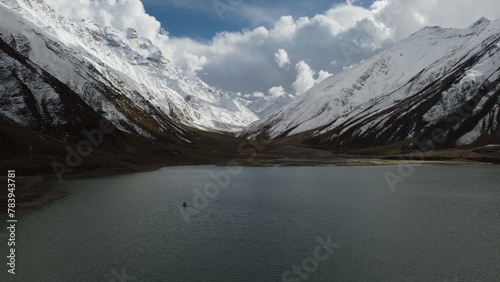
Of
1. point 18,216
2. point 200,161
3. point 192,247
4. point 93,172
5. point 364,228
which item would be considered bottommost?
point 364,228

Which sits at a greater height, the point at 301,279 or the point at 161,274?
the point at 161,274

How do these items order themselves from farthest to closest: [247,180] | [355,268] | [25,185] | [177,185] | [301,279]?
[247,180] < [177,185] < [25,185] < [355,268] < [301,279]

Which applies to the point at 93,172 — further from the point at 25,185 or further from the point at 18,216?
the point at 18,216

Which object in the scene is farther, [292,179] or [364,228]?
[292,179]

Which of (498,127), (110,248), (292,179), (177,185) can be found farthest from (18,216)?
(498,127)

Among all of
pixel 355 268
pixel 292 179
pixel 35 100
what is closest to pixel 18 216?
pixel 355 268

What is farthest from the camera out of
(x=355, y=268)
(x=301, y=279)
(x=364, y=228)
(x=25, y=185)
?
(x=25, y=185)
